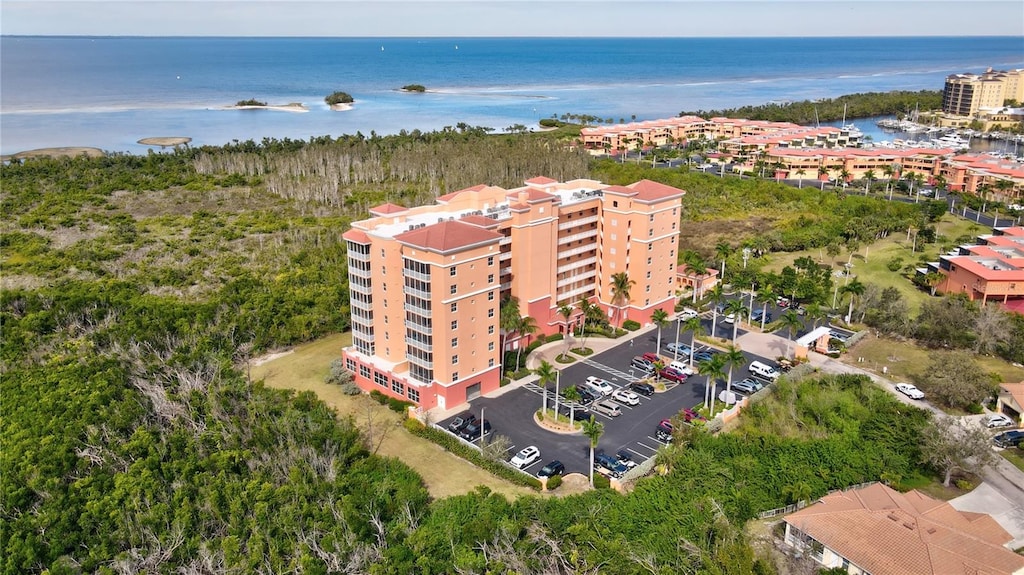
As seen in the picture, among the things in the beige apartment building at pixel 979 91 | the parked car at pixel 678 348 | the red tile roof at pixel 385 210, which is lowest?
the parked car at pixel 678 348

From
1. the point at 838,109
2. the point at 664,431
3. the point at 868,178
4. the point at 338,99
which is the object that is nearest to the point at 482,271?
the point at 664,431

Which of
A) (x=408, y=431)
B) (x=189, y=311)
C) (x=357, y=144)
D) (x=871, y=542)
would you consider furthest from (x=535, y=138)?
(x=871, y=542)

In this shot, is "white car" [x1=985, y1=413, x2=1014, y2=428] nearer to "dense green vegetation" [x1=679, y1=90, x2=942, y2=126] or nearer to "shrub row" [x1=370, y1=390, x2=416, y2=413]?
"shrub row" [x1=370, y1=390, x2=416, y2=413]

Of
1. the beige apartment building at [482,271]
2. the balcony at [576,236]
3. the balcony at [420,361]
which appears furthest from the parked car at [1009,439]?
the balcony at [420,361]

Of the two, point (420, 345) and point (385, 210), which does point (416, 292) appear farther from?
point (385, 210)

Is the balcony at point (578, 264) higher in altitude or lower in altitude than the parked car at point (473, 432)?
higher

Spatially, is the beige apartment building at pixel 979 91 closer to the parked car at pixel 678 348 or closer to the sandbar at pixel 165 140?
the parked car at pixel 678 348
